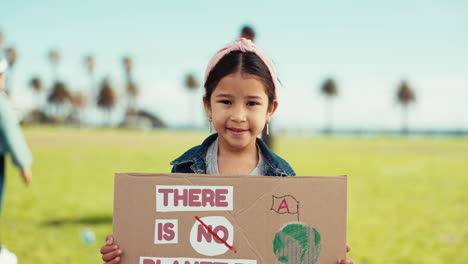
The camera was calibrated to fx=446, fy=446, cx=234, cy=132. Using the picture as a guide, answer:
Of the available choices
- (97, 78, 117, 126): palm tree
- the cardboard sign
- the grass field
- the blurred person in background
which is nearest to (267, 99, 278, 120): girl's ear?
the cardboard sign

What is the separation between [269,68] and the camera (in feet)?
6.61

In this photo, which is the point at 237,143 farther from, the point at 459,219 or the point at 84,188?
the point at 84,188

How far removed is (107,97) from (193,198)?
73.1m

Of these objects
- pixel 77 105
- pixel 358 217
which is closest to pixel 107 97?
pixel 77 105

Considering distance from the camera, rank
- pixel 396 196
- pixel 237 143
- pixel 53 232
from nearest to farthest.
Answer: pixel 237 143
pixel 53 232
pixel 396 196

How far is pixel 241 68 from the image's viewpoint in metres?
1.94

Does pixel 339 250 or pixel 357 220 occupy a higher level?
pixel 339 250

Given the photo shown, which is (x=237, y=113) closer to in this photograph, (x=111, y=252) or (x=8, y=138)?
(x=111, y=252)

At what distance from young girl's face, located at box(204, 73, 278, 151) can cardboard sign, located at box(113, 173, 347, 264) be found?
243 mm

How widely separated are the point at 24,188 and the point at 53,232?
473cm

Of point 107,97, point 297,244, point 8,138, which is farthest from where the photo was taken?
point 107,97

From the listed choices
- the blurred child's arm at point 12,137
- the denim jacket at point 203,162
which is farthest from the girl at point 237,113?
the blurred child's arm at point 12,137

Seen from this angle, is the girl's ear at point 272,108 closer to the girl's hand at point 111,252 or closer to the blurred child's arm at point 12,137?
the girl's hand at point 111,252

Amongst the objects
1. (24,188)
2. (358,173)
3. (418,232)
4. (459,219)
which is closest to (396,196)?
(459,219)
